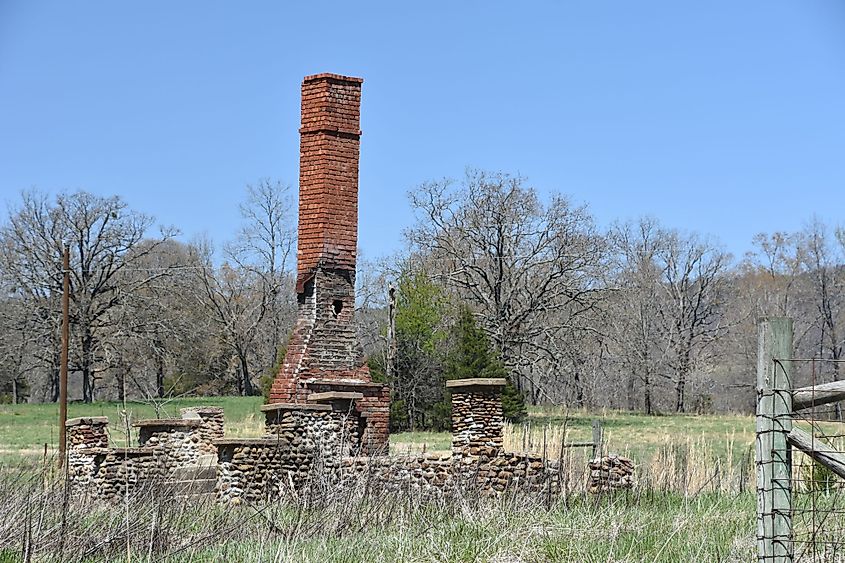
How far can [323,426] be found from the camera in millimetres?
13703

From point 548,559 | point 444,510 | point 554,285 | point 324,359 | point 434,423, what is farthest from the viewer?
point 554,285

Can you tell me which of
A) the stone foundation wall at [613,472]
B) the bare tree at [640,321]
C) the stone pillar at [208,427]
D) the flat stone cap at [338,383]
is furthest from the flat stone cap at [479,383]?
the bare tree at [640,321]

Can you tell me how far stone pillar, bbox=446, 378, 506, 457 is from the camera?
1248cm

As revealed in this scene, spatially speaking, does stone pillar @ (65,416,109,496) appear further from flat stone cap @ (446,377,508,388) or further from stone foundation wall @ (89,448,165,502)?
flat stone cap @ (446,377,508,388)

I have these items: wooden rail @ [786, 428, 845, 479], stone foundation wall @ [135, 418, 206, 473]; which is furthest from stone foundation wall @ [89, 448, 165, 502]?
wooden rail @ [786, 428, 845, 479]

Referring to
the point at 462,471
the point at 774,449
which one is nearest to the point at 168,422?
the point at 462,471

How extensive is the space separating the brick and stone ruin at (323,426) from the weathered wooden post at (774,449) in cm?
501

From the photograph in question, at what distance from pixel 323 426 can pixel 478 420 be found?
7.98 feet

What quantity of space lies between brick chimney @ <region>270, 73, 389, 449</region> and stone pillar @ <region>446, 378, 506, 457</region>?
4.08 metres

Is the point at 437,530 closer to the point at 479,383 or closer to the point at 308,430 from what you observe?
the point at 479,383

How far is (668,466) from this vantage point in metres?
13.0

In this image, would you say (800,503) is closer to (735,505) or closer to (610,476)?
(735,505)

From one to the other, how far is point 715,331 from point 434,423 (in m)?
24.1

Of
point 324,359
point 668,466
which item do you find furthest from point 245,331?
point 668,466
